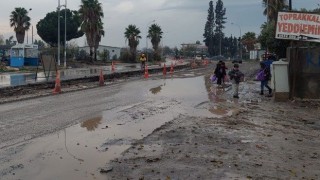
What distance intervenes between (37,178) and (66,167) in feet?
2.24

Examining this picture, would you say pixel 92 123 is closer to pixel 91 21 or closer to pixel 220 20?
pixel 91 21

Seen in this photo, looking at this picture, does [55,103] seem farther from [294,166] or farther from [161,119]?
[294,166]

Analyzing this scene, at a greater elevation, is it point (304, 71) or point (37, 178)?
point (304, 71)

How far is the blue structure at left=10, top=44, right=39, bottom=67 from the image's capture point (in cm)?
5084

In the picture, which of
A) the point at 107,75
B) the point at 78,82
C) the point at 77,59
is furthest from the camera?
the point at 77,59

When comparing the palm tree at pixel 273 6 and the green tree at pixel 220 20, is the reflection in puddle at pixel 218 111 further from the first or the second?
the green tree at pixel 220 20

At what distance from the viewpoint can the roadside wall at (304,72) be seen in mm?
17422

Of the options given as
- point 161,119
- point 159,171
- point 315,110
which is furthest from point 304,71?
point 159,171

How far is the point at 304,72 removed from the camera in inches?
692

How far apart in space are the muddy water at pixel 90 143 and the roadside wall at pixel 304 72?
3.99 meters

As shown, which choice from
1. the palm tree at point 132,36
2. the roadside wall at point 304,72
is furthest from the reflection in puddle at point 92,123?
the palm tree at point 132,36

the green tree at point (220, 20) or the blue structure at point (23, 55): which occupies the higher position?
the green tree at point (220, 20)

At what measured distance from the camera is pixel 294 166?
745 cm

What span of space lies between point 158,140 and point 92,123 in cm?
300
